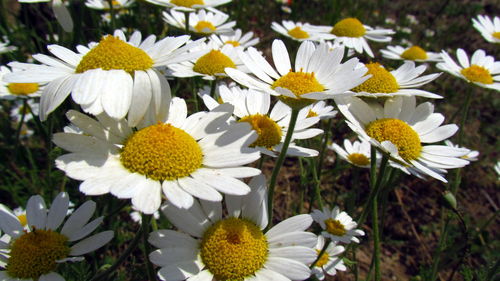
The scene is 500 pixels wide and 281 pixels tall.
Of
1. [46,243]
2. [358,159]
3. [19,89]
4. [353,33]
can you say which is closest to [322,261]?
[358,159]

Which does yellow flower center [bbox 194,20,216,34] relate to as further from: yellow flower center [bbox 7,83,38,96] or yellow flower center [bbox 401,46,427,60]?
yellow flower center [bbox 401,46,427,60]

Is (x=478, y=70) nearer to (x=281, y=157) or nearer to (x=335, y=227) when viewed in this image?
(x=335, y=227)

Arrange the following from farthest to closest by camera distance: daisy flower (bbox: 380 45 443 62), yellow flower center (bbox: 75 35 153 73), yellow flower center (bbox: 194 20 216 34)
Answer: daisy flower (bbox: 380 45 443 62)
yellow flower center (bbox: 194 20 216 34)
yellow flower center (bbox: 75 35 153 73)

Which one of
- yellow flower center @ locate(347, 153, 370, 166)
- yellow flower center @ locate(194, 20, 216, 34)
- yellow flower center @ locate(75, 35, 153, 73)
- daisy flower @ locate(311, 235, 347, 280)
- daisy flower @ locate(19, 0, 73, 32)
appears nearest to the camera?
yellow flower center @ locate(75, 35, 153, 73)

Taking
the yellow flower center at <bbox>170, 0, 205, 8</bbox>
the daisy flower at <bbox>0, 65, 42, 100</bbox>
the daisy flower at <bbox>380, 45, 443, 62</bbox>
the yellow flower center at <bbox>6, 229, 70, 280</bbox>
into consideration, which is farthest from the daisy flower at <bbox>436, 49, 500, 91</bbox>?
the daisy flower at <bbox>0, 65, 42, 100</bbox>

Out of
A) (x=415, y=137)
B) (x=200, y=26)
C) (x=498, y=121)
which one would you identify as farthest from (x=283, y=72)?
(x=498, y=121)

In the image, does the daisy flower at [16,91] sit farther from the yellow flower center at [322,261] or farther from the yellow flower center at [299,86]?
the yellow flower center at [322,261]
